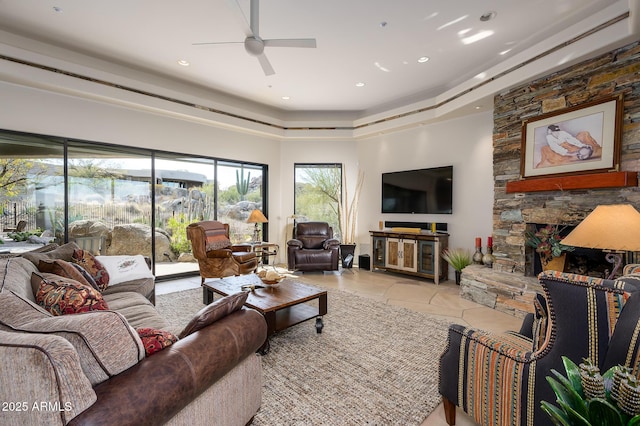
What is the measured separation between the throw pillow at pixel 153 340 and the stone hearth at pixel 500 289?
138 inches

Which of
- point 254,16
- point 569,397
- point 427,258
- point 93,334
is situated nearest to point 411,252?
point 427,258

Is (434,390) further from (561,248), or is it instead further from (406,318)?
(561,248)

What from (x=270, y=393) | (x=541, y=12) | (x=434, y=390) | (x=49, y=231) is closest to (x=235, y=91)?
(x=49, y=231)

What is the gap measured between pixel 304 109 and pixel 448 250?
4.07 meters

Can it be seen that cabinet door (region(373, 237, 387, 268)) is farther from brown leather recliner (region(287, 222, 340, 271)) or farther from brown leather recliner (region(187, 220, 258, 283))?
brown leather recliner (region(187, 220, 258, 283))

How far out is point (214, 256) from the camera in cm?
446

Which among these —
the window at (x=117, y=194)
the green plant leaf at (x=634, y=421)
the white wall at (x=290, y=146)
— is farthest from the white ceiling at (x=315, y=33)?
the green plant leaf at (x=634, y=421)

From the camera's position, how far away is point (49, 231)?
12.9ft

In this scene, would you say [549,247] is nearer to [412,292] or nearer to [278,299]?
[412,292]

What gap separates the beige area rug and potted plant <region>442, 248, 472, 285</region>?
5.36 feet

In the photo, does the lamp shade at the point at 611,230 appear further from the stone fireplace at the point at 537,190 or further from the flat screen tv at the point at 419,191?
the flat screen tv at the point at 419,191

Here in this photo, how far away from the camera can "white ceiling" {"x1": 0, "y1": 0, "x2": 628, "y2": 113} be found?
288cm

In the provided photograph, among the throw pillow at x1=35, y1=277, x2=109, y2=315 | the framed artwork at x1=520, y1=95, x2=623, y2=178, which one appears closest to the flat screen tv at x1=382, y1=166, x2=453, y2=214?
the framed artwork at x1=520, y1=95, x2=623, y2=178

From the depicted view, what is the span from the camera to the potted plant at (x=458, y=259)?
4.54 meters
